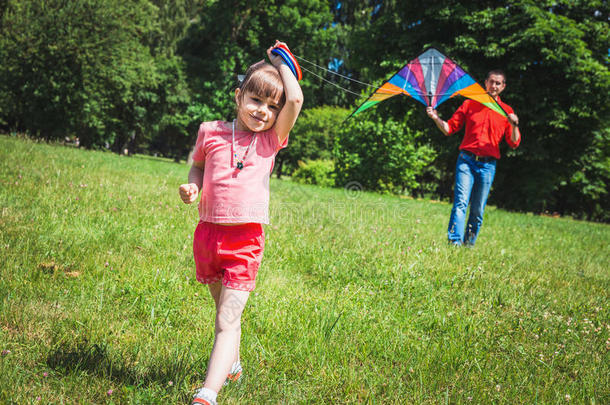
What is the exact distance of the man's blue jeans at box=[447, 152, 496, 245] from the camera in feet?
19.0

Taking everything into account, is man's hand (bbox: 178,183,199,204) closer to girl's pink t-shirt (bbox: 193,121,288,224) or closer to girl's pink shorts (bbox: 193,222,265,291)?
girl's pink t-shirt (bbox: 193,121,288,224)

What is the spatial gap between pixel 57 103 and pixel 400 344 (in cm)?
2632

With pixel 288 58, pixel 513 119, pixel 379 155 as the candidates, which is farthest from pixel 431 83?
pixel 379 155

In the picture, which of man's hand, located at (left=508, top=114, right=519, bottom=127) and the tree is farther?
the tree

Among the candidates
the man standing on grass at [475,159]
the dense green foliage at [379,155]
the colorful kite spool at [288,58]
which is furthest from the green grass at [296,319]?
the dense green foliage at [379,155]

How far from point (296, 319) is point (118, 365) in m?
1.26

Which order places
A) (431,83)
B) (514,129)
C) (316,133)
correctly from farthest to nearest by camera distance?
1. (316,133)
2. (431,83)
3. (514,129)

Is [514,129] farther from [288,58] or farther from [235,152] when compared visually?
[235,152]

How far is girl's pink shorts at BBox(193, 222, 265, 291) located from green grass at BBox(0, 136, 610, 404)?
60cm

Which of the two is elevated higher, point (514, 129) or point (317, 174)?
point (514, 129)

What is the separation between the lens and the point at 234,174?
6.93ft

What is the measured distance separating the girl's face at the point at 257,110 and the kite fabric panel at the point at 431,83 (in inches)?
140

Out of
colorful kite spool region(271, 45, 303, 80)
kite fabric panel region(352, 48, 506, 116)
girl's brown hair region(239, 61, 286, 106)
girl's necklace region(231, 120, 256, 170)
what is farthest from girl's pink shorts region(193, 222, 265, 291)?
kite fabric panel region(352, 48, 506, 116)

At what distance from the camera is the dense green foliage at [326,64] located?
16344 millimetres
